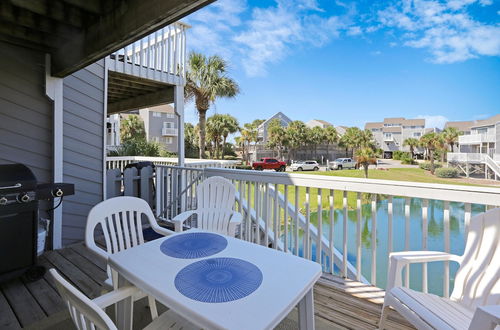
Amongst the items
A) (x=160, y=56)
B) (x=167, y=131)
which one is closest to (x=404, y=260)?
(x=160, y=56)

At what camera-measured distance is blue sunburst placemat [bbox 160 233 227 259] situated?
1.43 metres

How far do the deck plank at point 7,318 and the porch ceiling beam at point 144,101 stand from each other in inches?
151

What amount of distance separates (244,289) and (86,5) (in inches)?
96.7

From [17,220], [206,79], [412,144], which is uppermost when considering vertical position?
[206,79]

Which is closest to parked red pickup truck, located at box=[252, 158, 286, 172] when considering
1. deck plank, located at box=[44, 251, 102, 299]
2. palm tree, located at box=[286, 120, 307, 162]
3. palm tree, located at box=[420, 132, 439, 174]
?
palm tree, located at box=[286, 120, 307, 162]

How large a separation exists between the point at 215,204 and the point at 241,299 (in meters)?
1.62

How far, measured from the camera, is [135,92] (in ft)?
18.7

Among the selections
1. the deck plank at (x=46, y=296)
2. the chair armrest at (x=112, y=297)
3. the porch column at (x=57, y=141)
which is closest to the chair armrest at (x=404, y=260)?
the chair armrest at (x=112, y=297)

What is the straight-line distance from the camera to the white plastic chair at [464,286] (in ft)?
4.32

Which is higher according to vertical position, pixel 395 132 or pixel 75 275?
pixel 395 132

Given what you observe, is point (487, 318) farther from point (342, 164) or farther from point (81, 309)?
point (342, 164)

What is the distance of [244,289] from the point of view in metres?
1.08

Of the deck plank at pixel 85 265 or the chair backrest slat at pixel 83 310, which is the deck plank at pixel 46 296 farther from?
the chair backrest slat at pixel 83 310

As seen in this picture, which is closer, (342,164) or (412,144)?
(342,164)
